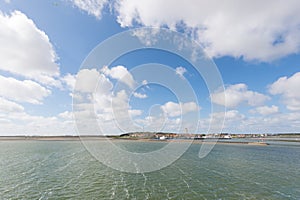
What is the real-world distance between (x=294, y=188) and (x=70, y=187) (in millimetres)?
36595

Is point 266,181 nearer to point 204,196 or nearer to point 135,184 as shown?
point 204,196

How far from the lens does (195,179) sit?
33.4 meters

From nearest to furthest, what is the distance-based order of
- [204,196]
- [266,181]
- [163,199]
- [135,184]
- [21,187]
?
1. [163,199]
2. [204,196]
3. [21,187]
4. [135,184]
5. [266,181]

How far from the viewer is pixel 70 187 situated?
28.1 metres

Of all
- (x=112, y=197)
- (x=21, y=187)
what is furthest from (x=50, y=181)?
(x=112, y=197)

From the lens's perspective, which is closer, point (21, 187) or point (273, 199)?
point (273, 199)

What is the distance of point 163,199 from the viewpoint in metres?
23.2

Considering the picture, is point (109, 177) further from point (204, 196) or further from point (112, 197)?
point (204, 196)

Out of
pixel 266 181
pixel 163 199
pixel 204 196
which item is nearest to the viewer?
pixel 163 199

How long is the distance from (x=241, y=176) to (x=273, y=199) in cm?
1260

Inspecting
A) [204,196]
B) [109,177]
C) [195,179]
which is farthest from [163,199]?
[109,177]

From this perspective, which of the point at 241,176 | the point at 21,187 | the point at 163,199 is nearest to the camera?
the point at 163,199

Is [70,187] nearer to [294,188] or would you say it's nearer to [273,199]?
[273,199]

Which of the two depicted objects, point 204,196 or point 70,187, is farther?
point 70,187
